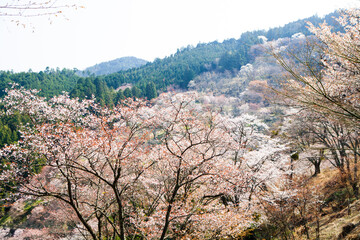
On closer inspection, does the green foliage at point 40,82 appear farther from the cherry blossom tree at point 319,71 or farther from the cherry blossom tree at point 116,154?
the cherry blossom tree at point 319,71

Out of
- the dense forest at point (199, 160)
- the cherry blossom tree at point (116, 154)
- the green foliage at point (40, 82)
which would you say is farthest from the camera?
the green foliage at point (40, 82)

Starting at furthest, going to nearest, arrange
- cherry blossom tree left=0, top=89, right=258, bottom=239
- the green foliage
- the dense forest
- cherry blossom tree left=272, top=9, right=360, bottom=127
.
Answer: the green foliage → cherry blossom tree left=0, top=89, right=258, bottom=239 → the dense forest → cherry blossom tree left=272, top=9, right=360, bottom=127

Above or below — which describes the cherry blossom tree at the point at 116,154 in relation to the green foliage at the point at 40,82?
below

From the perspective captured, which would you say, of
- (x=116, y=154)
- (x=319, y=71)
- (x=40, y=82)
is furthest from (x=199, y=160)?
(x=40, y=82)

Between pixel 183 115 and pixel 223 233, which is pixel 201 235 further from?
pixel 183 115

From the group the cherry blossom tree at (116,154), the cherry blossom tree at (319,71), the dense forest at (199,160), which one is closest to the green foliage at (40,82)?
the dense forest at (199,160)

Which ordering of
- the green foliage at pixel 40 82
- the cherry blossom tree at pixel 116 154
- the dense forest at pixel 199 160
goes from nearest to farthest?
the dense forest at pixel 199 160, the cherry blossom tree at pixel 116 154, the green foliage at pixel 40 82

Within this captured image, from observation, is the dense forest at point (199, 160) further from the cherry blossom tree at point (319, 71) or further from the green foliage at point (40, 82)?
the green foliage at point (40, 82)

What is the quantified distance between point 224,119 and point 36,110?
11690 millimetres

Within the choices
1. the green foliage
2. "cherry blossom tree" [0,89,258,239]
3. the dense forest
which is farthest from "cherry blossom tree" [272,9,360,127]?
the green foliage

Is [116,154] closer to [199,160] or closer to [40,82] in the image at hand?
[199,160]

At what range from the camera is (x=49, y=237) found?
47.5ft

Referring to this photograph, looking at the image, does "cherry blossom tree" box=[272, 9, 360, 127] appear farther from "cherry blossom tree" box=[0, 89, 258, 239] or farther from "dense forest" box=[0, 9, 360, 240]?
"cherry blossom tree" box=[0, 89, 258, 239]

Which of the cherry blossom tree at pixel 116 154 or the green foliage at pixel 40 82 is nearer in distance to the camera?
the cherry blossom tree at pixel 116 154
